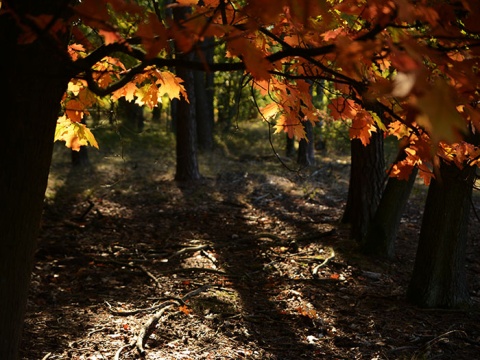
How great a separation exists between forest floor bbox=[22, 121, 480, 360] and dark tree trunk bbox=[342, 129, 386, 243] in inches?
13.9

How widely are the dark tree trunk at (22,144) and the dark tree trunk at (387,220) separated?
5.52 metres

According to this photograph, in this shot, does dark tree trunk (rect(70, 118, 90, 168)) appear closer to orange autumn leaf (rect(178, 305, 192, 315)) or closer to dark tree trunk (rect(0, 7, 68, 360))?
orange autumn leaf (rect(178, 305, 192, 315))

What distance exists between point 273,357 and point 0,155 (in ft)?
9.33

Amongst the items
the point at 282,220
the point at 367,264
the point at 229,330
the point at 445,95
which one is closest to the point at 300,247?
the point at 367,264

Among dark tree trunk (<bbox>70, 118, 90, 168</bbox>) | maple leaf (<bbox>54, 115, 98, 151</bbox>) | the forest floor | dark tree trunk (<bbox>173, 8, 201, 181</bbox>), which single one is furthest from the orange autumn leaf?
dark tree trunk (<bbox>70, 118, 90, 168</bbox>)

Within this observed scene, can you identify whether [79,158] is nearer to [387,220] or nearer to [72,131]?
[387,220]

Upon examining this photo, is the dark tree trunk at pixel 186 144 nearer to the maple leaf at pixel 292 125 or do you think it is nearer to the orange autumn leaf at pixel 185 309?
the orange autumn leaf at pixel 185 309

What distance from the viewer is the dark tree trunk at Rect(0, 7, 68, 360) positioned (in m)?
2.21

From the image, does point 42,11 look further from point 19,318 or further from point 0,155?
point 19,318

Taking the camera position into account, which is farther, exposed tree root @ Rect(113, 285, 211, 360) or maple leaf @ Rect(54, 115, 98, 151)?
exposed tree root @ Rect(113, 285, 211, 360)

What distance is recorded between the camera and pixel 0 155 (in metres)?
2.23

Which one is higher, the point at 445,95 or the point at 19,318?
the point at 445,95

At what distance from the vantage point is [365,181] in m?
7.75

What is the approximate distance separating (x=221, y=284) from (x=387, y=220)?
2.74 metres
